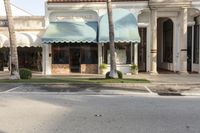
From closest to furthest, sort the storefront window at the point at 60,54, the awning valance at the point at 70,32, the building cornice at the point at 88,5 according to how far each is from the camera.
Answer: the awning valance at the point at 70,32 → the building cornice at the point at 88,5 → the storefront window at the point at 60,54

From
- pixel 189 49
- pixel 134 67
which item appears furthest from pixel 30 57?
pixel 189 49

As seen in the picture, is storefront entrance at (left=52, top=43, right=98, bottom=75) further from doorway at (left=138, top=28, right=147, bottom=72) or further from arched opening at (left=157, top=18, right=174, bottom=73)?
arched opening at (left=157, top=18, right=174, bottom=73)

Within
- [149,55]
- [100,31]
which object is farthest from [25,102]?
[149,55]

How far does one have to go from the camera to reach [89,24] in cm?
2716

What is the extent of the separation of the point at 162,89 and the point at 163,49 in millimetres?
14916

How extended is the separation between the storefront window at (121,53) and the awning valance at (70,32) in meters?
2.17

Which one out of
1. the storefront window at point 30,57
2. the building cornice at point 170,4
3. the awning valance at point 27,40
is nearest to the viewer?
the building cornice at point 170,4

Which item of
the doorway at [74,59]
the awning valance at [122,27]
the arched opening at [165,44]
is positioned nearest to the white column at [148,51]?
the arched opening at [165,44]

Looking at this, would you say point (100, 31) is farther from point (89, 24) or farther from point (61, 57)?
point (61, 57)

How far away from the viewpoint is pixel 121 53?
28.0 metres

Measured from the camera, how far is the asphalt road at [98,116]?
27.0 ft

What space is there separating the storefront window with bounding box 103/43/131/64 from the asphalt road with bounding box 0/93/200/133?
577 inches

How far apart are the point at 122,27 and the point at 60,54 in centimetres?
560

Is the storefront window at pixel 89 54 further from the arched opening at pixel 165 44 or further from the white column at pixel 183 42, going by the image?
the white column at pixel 183 42
